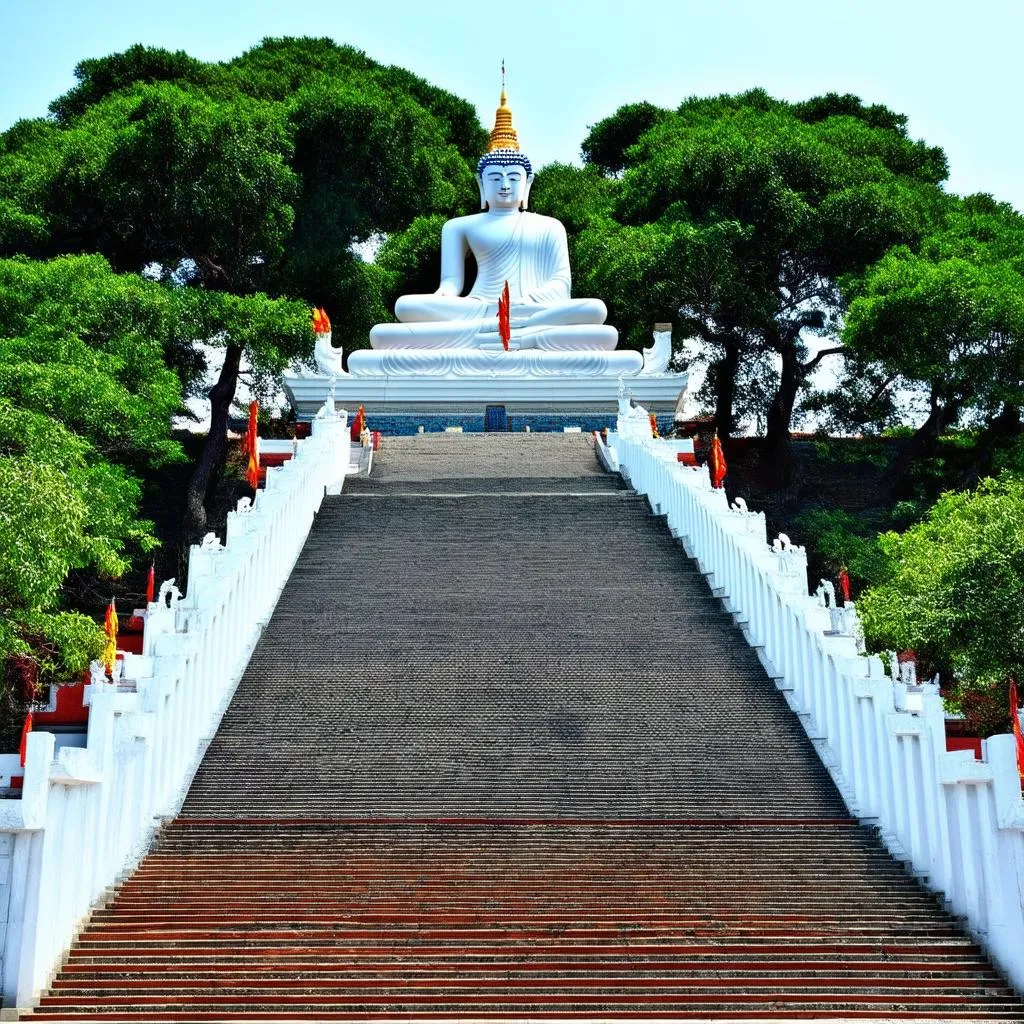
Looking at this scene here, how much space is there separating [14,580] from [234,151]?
16413mm

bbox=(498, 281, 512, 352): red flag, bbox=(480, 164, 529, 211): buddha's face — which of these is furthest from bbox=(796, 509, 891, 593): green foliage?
bbox=(480, 164, 529, 211): buddha's face

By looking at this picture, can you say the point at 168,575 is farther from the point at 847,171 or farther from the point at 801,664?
the point at 847,171

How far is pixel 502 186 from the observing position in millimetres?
31703

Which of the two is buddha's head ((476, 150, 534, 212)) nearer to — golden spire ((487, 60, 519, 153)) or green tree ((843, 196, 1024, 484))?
golden spire ((487, 60, 519, 153))

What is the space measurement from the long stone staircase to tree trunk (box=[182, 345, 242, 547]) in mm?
9775

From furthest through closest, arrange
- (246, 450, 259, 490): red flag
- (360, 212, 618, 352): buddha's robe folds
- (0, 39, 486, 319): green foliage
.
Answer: (360, 212, 618, 352): buddha's robe folds
(0, 39, 486, 319): green foliage
(246, 450, 259, 490): red flag

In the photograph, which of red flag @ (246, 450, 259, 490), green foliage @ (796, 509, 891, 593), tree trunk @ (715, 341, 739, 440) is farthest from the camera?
tree trunk @ (715, 341, 739, 440)

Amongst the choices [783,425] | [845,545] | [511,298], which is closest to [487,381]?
[511,298]

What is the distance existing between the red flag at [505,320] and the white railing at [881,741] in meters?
12.5

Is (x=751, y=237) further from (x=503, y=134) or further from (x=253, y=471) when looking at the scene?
(x=253, y=471)

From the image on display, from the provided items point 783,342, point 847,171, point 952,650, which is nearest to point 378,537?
point 952,650

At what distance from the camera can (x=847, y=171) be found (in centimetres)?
3098

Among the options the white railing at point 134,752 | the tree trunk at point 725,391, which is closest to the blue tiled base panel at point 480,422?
the tree trunk at point 725,391

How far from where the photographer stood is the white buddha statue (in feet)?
93.0
